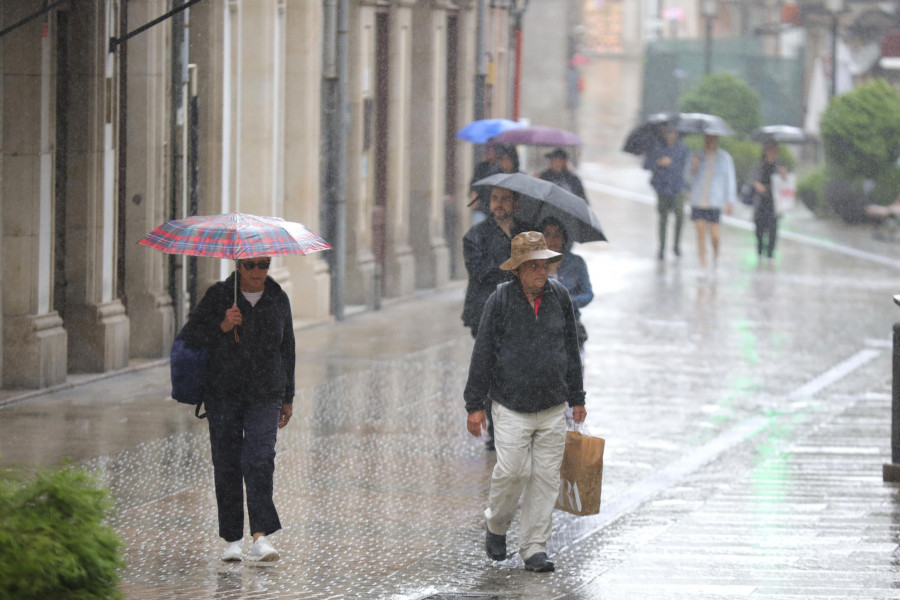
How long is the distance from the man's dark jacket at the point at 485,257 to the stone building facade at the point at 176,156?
3927 millimetres

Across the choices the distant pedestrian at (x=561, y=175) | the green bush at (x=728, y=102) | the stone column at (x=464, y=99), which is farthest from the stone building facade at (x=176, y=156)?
the green bush at (x=728, y=102)

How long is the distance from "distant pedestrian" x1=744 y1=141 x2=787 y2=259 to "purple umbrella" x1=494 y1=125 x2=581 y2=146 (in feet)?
28.8

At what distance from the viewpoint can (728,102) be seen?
37.4m

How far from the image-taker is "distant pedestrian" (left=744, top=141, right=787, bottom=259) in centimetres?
2555

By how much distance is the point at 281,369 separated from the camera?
8406mm

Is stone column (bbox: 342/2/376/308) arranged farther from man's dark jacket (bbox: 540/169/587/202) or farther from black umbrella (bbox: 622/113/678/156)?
black umbrella (bbox: 622/113/678/156)

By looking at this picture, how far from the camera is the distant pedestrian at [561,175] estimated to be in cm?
1411

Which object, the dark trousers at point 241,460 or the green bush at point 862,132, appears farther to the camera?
the green bush at point 862,132

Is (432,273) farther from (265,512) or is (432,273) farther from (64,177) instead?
(265,512)

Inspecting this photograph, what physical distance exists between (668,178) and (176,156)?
1155 cm

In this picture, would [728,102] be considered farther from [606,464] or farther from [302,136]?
[606,464]

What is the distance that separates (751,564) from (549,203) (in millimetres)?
2618

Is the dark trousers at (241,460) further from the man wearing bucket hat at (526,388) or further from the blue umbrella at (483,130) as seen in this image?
the blue umbrella at (483,130)

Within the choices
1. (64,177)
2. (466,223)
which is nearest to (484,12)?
(466,223)
